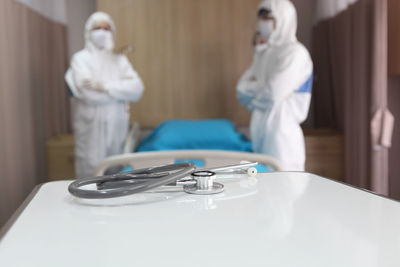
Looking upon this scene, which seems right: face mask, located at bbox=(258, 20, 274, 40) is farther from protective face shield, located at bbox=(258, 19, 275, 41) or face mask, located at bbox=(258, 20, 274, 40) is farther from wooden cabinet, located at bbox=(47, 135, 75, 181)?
wooden cabinet, located at bbox=(47, 135, 75, 181)

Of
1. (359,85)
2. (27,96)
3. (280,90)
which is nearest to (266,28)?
(280,90)

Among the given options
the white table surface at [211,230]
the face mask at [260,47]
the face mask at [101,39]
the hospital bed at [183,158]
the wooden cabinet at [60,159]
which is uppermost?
the face mask at [101,39]

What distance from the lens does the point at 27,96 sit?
2.86 m

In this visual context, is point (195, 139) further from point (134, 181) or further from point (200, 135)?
point (134, 181)

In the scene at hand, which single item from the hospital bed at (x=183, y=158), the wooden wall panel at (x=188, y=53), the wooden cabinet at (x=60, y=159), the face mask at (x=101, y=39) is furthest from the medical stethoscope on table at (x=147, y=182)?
the wooden wall panel at (x=188, y=53)

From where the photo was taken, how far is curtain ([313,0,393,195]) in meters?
2.33

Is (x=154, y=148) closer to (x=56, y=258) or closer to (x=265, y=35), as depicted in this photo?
(x=265, y=35)

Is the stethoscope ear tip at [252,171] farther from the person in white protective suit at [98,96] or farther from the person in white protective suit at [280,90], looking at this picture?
the person in white protective suit at [98,96]

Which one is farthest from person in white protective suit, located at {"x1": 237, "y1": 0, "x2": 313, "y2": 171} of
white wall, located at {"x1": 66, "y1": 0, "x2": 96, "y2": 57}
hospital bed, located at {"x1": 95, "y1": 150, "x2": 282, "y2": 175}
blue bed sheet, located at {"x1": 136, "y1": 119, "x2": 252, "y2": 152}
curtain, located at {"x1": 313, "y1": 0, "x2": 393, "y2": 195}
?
white wall, located at {"x1": 66, "y1": 0, "x2": 96, "y2": 57}

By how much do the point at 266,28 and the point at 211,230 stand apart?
229 cm

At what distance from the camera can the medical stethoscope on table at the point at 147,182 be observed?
65cm

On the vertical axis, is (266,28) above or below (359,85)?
above

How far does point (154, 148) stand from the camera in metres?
2.50

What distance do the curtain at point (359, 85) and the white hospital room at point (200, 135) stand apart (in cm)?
1
